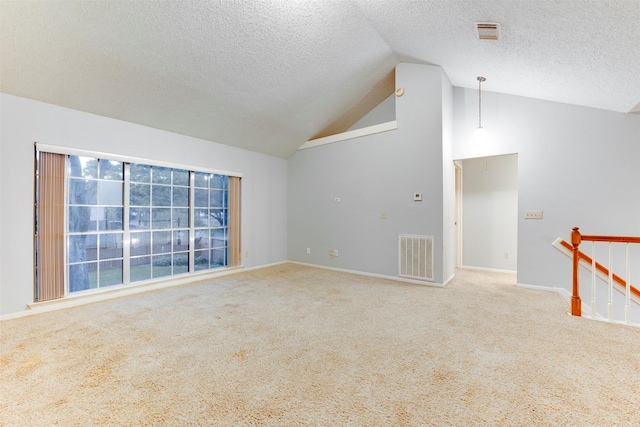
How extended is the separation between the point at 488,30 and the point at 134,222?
470 centimetres

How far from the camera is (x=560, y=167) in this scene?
364 centimetres

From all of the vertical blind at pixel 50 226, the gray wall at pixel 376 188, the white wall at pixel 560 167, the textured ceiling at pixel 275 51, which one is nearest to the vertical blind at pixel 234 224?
the textured ceiling at pixel 275 51

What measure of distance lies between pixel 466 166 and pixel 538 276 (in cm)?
245

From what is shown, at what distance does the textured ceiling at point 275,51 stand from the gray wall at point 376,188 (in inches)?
26.9

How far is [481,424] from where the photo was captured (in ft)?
4.52

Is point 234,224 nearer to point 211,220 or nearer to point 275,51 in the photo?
point 211,220

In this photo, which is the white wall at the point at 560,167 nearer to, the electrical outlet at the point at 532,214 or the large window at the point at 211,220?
the electrical outlet at the point at 532,214

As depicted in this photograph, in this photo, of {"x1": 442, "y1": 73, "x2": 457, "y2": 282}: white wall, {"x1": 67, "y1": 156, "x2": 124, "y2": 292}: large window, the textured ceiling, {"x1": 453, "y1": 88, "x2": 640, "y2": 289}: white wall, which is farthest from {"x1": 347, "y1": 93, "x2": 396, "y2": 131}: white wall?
{"x1": 67, "y1": 156, "x2": 124, "y2": 292}: large window

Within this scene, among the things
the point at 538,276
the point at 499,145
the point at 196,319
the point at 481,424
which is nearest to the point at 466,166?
the point at 499,145

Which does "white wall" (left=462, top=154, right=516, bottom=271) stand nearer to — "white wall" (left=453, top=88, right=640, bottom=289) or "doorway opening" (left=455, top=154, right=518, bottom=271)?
"doorway opening" (left=455, top=154, right=518, bottom=271)

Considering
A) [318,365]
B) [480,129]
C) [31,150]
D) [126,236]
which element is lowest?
[318,365]

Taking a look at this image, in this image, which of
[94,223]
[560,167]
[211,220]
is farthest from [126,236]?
[560,167]

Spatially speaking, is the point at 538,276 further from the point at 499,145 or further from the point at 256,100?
the point at 256,100

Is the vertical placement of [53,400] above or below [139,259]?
below
